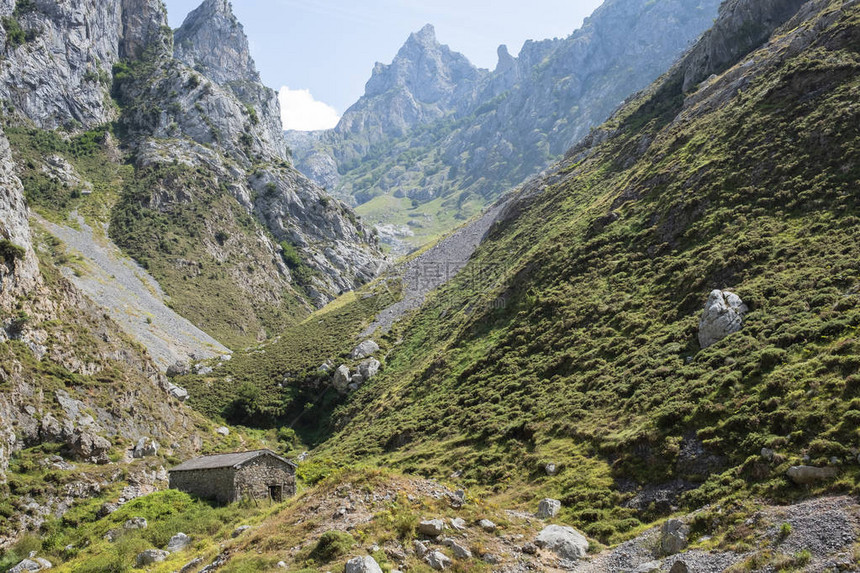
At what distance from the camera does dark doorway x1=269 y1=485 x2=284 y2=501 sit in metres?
32.1

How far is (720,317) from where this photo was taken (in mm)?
28953

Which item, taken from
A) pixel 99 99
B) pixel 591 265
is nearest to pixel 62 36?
pixel 99 99

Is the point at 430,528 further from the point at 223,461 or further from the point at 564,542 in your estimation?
the point at 223,461

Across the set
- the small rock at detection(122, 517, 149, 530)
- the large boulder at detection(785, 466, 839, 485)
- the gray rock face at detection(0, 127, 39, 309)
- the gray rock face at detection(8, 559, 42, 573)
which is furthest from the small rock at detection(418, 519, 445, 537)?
the gray rock face at detection(0, 127, 39, 309)

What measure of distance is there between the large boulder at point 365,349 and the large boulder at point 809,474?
58.7m

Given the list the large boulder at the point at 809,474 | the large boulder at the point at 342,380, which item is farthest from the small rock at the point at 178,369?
the large boulder at the point at 809,474

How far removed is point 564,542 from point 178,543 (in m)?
17.8

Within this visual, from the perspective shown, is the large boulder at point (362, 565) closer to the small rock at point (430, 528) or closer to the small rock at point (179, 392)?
the small rock at point (430, 528)

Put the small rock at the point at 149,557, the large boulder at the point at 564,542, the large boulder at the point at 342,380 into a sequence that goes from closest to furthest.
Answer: the large boulder at the point at 564,542
the small rock at the point at 149,557
the large boulder at the point at 342,380

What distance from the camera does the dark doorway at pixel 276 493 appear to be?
1264 inches

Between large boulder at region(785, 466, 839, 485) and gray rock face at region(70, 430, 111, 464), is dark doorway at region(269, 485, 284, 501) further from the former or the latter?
large boulder at region(785, 466, 839, 485)

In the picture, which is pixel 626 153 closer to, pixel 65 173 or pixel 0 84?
pixel 65 173

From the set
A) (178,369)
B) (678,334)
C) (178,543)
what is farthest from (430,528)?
(178,369)

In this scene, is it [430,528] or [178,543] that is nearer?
[430,528]
